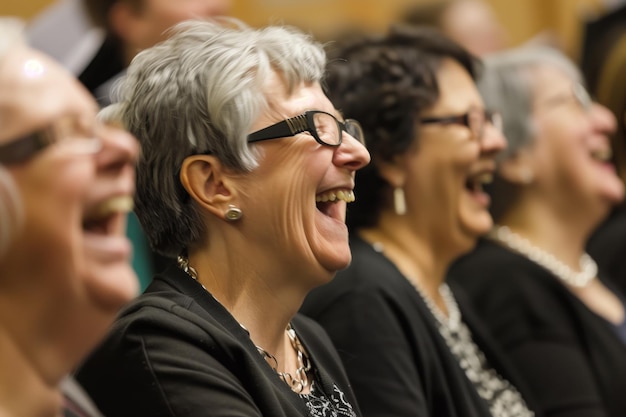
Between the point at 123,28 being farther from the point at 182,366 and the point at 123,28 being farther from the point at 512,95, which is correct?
the point at 182,366

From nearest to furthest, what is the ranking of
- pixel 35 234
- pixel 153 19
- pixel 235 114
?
1. pixel 35 234
2. pixel 235 114
3. pixel 153 19

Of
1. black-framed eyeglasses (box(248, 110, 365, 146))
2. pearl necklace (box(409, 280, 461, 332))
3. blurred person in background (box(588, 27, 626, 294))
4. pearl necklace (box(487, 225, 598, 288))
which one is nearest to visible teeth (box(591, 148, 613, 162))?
blurred person in background (box(588, 27, 626, 294))

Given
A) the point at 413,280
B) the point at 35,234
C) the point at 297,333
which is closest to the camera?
the point at 35,234

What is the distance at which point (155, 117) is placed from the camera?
1755 millimetres

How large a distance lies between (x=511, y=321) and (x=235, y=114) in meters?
1.40

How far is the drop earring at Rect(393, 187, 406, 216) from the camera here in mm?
2475

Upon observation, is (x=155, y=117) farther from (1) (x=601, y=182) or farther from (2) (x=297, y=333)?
(1) (x=601, y=182)

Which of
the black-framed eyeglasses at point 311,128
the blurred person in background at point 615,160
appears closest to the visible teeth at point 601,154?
the blurred person in background at point 615,160

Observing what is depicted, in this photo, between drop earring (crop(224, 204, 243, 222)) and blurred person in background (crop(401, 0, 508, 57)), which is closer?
drop earring (crop(224, 204, 243, 222))

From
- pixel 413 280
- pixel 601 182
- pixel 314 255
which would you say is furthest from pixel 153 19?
pixel 601 182

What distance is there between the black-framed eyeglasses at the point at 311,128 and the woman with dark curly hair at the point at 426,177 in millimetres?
495

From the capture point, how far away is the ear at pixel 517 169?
3152 mm

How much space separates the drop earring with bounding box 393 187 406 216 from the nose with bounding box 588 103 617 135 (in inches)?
39.0

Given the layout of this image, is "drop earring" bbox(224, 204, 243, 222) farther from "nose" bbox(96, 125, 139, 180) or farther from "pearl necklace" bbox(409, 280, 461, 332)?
"pearl necklace" bbox(409, 280, 461, 332)
